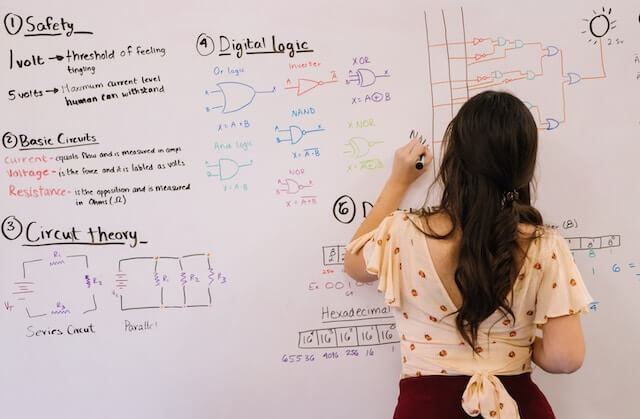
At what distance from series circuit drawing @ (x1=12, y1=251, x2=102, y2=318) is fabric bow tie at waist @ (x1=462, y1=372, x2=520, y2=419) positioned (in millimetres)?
1165

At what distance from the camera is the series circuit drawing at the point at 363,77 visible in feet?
5.28

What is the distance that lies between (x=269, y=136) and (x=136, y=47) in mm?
496

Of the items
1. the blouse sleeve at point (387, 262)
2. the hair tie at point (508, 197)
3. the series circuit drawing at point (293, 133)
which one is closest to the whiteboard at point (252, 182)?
the series circuit drawing at point (293, 133)

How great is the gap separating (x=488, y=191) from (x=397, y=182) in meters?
0.47

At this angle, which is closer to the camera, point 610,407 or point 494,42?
point 494,42

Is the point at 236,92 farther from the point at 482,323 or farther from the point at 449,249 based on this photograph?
the point at 482,323

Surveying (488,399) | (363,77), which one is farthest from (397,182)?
(488,399)

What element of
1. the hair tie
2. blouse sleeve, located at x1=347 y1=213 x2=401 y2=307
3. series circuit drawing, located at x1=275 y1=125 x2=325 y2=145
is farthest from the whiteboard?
the hair tie

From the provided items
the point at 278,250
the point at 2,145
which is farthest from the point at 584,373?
the point at 2,145

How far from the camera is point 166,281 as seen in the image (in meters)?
1.66

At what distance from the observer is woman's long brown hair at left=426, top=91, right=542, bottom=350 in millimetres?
1129

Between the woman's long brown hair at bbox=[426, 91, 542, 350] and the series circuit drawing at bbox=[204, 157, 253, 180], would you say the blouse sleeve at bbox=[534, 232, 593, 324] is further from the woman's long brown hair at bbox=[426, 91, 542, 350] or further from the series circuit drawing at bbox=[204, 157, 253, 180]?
the series circuit drawing at bbox=[204, 157, 253, 180]

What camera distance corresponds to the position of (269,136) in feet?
5.34

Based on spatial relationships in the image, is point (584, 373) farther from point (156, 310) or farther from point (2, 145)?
point (2, 145)
